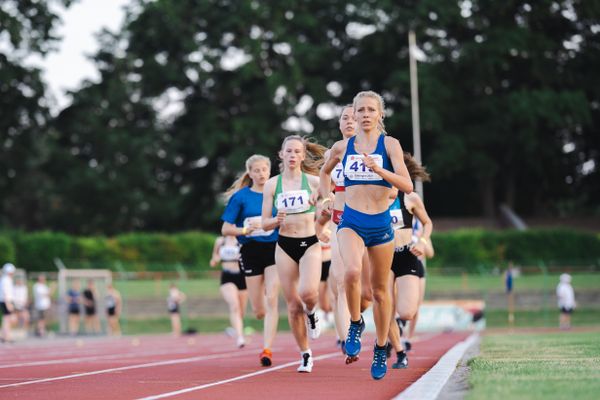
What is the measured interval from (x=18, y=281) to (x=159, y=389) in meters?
24.1

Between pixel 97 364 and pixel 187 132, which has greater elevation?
pixel 187 132

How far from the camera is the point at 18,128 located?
61594mm

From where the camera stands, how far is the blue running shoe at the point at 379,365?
406 inches

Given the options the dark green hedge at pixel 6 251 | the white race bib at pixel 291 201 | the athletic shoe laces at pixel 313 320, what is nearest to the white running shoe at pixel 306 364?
the athletic shoe laces at pixel 313 320

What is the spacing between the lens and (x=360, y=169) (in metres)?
10.2

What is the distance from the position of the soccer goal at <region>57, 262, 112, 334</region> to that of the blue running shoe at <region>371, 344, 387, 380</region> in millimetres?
27526

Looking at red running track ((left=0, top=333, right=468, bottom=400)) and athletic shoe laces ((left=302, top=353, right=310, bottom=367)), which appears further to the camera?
athletic shoe laces ((left=302, top=353, right=310, bottom=367))

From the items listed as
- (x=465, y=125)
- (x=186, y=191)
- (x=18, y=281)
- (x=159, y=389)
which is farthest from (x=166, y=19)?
(x=159, y=389)

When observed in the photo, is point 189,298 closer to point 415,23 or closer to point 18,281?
point 18,281

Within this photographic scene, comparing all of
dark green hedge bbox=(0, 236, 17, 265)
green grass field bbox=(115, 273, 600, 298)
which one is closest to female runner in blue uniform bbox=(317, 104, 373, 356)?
green grass field bbox=(115, 273, 600, 298)

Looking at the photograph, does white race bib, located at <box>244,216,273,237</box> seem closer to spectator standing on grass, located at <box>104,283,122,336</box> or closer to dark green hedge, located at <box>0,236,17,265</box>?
spectator standing on grass, located at <box>104,283,122,336</box>

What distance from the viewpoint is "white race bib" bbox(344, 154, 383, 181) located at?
10211 mm

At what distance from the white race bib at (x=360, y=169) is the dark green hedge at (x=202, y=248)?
1594 inches

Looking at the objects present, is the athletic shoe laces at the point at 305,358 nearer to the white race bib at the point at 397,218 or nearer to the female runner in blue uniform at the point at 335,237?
the female runner in blue uniform at the point at 335,237
